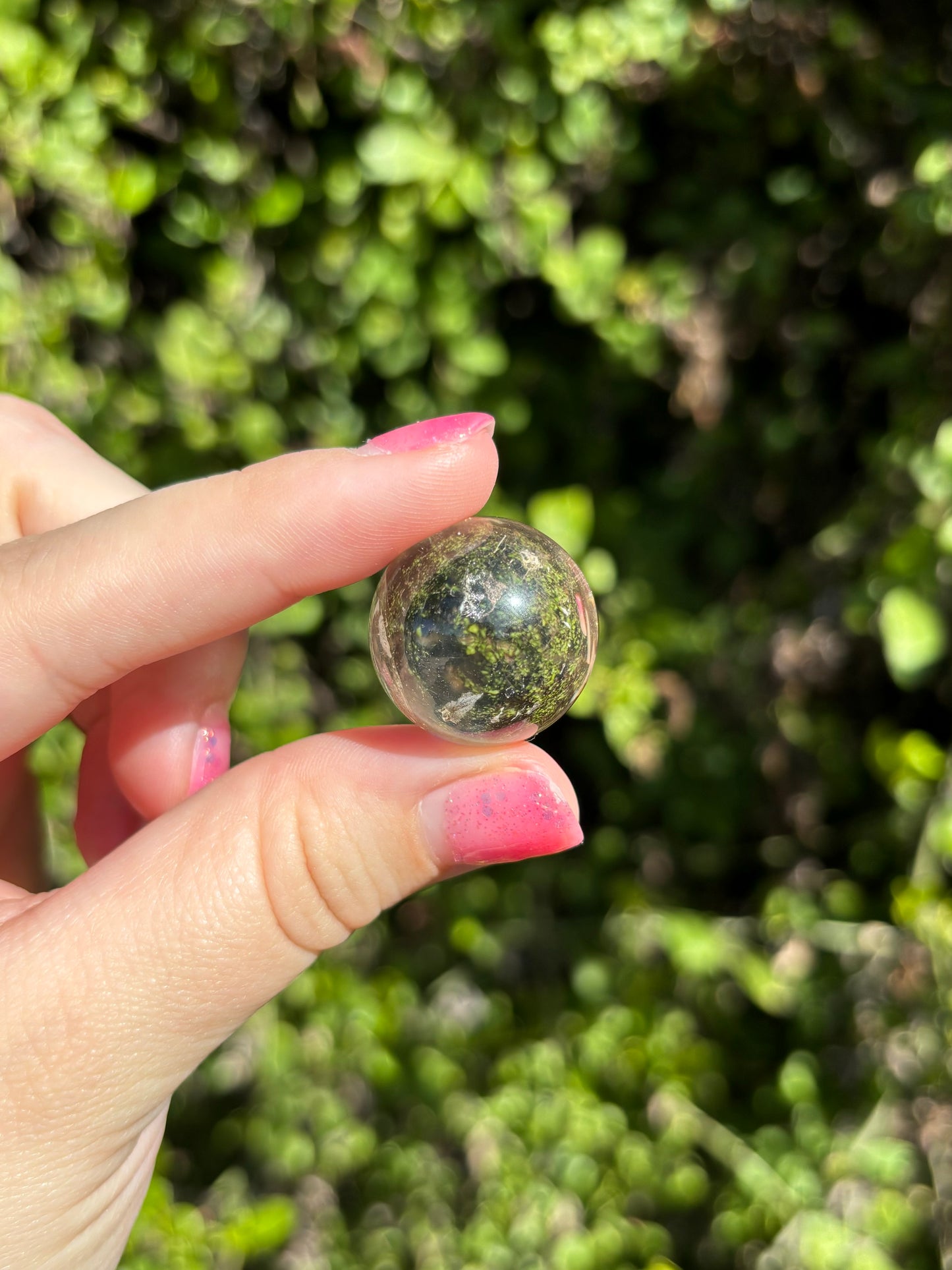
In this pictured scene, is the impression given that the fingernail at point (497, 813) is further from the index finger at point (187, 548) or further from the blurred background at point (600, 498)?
the blurred background at point (600, 498)

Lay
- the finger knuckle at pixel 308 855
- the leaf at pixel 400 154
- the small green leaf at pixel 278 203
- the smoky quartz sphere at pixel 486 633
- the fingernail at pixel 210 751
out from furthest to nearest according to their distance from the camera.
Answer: the small green leaf at pixel 278 203 → the leaf at pixel 400 154 → the fingernail at pixel 210 751 → the finger knuckle at pixel 308 855 → the smoky quartz sphere at pixel 486 633

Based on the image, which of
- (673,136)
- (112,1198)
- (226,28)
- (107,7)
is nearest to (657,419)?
(673,136)

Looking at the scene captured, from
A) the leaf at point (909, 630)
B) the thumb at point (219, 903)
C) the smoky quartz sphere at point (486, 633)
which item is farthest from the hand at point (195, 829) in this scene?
the leaf at point (909, 630)

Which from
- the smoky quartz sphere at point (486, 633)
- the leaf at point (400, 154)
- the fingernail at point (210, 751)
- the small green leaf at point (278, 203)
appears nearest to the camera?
the smoky quartz sphere at point (486, 633)

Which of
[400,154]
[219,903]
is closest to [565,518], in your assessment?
[400,154]

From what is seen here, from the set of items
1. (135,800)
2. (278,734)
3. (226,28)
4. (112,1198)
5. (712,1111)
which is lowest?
(712,1111)

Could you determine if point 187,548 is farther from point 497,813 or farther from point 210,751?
point 497,813

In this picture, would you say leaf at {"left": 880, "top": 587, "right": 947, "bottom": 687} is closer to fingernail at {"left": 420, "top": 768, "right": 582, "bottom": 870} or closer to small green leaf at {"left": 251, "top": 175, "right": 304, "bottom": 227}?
fingernail at {"left": 420, "top": 768, "right": 582, "bottom": 870}

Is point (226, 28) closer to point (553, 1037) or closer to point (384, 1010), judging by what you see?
point (384, 1010)
